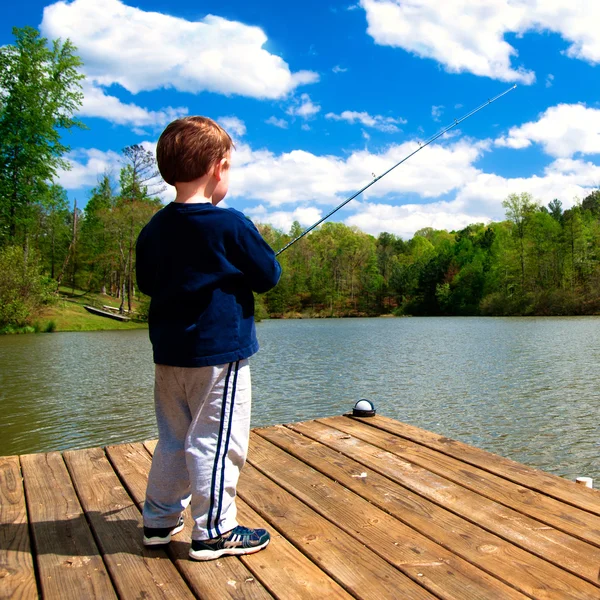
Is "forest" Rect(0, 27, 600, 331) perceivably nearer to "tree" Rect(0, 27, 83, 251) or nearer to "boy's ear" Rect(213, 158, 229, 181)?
"tree" Rect(0, 27, 83, 251)

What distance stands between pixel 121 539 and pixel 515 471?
2.01m

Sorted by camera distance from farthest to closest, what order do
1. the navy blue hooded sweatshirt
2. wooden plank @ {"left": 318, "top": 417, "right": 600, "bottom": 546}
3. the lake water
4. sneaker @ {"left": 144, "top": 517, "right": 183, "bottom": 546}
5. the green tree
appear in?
the green tree
the lake water
wooden plank @ {"left": 318, "top": 417, "right": 600, "bottom": 546}
sneaker @ {"left": 144, "top": 517, "right": 183, "bottom": 546}
the navy blue hooded sweatshirt

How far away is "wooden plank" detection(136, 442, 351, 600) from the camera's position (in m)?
1.83

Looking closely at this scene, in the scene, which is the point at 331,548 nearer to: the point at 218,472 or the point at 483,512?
the point at 218,472

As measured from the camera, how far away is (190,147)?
2035 millimetres

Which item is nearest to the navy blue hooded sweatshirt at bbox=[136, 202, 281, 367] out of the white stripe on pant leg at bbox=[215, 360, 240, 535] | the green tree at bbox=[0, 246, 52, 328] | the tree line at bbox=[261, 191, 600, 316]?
the white stripe on pant leg at bbox=[215, 360, 240, 535]

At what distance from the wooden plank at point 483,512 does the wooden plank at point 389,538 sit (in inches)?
9.2

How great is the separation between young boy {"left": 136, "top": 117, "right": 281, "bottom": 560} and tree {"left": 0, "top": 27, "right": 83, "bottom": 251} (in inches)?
1198

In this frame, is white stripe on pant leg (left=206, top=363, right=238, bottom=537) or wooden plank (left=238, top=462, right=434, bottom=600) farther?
white stripe on pant leg (left=206, top=363, right=238, bottom=537)

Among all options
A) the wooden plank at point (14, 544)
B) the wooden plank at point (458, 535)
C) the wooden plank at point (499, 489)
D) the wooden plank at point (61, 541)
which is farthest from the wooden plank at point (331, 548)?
the wooden plank at point (14, 544)

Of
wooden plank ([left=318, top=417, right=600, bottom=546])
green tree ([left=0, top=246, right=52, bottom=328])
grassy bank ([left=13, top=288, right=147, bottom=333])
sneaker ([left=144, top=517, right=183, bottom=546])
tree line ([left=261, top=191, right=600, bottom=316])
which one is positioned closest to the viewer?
sneaker ([left=144, top=517, right=183, bottom=546])

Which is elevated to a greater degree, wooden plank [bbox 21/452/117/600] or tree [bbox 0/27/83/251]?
tree [bbox 0/27/83/251]

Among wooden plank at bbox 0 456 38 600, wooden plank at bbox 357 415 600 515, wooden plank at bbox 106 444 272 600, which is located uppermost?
wooden plank at bbox 357 415 600 515

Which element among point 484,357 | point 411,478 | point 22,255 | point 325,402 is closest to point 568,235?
point 484,357
